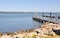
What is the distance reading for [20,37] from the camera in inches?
518

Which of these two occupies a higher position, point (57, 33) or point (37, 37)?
point (37, 37)

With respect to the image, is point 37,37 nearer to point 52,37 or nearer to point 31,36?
point 31,36

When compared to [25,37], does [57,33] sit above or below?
below

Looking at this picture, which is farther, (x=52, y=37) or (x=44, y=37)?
(x=52, y=37)

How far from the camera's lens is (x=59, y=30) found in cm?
1838

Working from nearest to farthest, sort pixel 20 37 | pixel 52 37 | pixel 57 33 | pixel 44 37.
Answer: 1. pixel 20 37
2. pixel 44 37
3. pixel 52 37
4. pixel 57 33

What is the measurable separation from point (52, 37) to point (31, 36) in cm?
231

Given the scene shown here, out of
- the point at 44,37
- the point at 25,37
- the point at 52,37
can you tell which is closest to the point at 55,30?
the point at 52,37

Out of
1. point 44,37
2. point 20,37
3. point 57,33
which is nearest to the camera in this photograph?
point 20,37

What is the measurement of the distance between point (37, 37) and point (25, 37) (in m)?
0.96

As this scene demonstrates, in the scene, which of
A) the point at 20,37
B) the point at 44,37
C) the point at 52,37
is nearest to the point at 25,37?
the point at 20,37

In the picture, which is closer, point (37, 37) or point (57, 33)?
point (37, 37)

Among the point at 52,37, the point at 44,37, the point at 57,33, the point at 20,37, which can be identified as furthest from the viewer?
the point at 57,33

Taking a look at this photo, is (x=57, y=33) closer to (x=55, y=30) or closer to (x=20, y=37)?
(x=55, y=30)
